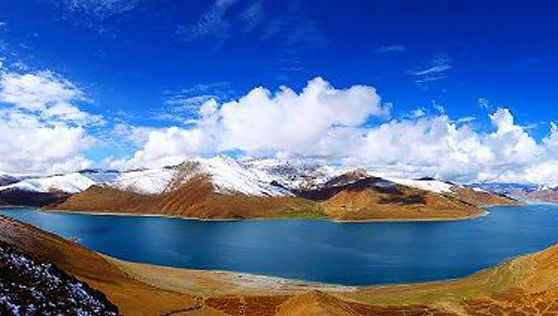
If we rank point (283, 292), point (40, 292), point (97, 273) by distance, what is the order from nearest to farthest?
point (40, 292) < point (97, 273) < point (283, 292)

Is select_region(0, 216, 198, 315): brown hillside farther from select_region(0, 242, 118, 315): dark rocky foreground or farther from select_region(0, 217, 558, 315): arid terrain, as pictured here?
select_region(0, 242, 118, 315): dark rocky foreground

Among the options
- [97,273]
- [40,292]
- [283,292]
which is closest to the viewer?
[40,292]

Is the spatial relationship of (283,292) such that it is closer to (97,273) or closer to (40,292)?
(97,273)

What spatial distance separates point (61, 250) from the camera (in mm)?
96688

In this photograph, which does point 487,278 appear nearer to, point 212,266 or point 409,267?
point 409,267

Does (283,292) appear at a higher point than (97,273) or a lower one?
lower

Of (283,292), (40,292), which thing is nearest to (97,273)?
(40,292)

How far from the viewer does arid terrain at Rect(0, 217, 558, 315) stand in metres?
88.9

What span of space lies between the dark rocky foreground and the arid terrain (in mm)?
6675

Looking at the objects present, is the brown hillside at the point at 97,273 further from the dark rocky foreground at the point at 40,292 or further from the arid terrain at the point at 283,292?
the dark rocky foreground at the point at 40,292

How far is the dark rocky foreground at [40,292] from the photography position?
5466 centimetres

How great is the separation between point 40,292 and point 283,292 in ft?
213

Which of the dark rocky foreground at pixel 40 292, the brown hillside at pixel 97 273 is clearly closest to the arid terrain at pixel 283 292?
the brown hillside at pixel 97 273

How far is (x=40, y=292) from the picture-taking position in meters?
62.2
